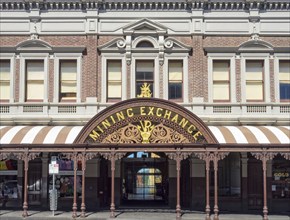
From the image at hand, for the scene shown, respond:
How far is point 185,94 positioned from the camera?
26.0 metres

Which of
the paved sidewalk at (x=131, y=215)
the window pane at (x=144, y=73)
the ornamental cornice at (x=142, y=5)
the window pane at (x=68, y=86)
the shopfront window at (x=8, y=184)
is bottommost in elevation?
the paved sidewalk at (x=131, y=215)

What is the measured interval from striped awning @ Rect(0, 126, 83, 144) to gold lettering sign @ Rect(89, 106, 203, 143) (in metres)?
1.35

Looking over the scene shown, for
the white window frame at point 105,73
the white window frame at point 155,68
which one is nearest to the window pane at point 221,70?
the white window frame at point 155,68

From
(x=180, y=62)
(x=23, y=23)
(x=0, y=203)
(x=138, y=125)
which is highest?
(x=23, y=23)

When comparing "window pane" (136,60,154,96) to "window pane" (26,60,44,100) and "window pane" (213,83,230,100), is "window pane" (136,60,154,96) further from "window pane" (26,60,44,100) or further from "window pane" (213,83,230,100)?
"window pane" (26,60,44,100)

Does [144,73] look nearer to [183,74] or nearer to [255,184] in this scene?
[183,74]

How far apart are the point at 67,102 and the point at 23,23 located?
15.1 feet

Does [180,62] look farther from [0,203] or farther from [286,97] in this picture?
[0,203]

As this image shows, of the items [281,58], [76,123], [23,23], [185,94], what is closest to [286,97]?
[281,58]

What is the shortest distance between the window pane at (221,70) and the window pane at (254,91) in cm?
123

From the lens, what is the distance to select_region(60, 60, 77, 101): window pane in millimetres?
26344

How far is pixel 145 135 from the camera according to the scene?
22.9 meters

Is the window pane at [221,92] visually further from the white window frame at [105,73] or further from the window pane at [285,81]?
the white window frame at [105,73]

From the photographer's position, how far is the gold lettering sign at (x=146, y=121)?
74.7 feet
